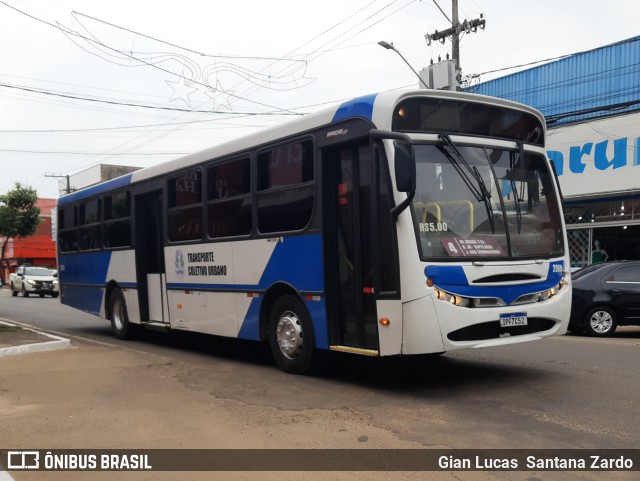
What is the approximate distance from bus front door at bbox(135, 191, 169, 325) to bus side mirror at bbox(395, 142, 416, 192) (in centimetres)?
612

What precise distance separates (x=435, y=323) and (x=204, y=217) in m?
4.64

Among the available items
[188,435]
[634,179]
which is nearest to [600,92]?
[634,179]

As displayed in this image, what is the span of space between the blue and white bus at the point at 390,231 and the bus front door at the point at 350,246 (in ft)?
0.05

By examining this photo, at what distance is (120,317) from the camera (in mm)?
12734

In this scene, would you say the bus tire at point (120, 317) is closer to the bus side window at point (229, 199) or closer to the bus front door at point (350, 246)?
the bus side window at point (229, 199)

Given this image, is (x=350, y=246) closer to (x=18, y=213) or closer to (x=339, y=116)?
(x=339, y=116)

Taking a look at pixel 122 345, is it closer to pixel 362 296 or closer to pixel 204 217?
pixel 204 217

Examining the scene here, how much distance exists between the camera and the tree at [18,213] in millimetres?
45559

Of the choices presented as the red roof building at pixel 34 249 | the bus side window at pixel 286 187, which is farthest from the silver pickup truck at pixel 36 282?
the red roof building at pixel 34 249

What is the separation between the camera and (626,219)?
59.6ft

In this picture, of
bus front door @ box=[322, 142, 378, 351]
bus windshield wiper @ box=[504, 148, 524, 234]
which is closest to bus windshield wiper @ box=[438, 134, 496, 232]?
bus windshield wiper @ box=[504, 148, 524, 234]

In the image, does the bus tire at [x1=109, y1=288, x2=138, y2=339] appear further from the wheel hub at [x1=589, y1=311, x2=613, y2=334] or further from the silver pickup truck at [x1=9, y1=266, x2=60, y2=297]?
the silver pickup truck at [x1=9, y1=266, x2=60, y2=297]

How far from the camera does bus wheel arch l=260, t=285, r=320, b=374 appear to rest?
307 inches

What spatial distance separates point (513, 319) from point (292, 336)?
2.72 metres
